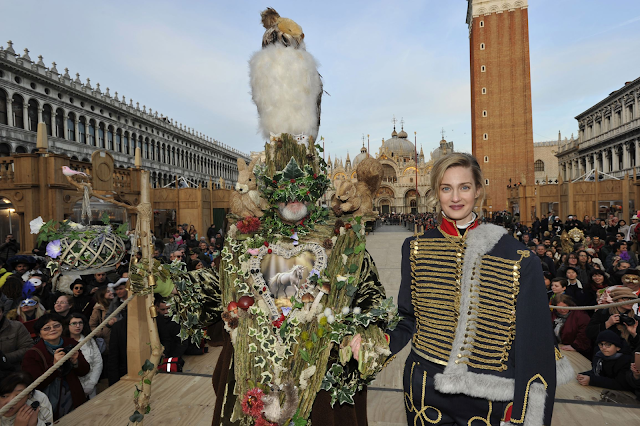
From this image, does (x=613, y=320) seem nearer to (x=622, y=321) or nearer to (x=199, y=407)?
(x=622, y=321)

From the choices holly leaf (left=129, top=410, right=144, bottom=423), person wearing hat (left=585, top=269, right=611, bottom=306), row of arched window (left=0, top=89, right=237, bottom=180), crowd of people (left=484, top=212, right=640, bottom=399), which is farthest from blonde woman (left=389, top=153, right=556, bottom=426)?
row of arched window (left=0, top=89, right=237, bottom=180)

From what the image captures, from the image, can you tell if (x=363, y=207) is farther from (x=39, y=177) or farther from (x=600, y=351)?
(x=39, y=177)

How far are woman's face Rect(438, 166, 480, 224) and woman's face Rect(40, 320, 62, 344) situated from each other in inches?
152

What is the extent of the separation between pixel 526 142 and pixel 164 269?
4675 centimetres

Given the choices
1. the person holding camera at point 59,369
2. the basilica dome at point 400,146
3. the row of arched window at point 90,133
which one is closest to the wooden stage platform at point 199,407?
the person holding camera at point 59,369

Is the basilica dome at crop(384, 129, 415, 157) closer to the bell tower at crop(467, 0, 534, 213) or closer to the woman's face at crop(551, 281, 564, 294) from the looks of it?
the bell tower at crop(467, 0, 534, 213)

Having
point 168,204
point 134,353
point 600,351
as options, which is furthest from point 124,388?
point 168,204

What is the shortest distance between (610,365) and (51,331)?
19.7ft

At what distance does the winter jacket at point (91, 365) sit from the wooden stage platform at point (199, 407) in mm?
226

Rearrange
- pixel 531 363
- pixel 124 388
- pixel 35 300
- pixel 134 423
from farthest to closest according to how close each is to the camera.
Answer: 1. pixel 35 300
2. pixel 124 388
3. pixel 134 423
4. pixel 531 363

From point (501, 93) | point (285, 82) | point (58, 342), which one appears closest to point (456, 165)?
point (285, 82)

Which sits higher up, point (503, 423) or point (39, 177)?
point (39, 177)

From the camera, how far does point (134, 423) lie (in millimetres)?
2934

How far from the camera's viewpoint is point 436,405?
184 cm
